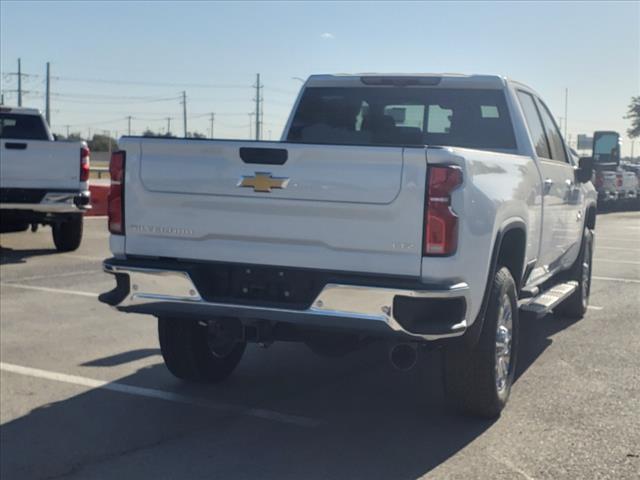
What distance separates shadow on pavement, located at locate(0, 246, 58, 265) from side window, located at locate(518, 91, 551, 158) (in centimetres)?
797

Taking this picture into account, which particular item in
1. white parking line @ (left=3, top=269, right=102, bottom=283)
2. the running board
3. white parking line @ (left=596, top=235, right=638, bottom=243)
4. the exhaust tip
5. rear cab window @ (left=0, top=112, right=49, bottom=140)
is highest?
rear cab window @ (left=0, top=112, right=49, bottom=140)

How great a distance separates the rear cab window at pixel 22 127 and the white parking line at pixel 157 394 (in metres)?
7.90

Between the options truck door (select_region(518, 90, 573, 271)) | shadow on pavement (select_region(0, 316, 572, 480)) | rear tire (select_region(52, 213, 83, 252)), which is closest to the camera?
shadow on pavement (select_region(0, 316, 572, 480))

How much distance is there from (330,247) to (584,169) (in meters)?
4.27

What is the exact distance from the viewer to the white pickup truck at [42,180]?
12734 mm

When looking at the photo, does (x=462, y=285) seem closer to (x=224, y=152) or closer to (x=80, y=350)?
(x=224, y=152)

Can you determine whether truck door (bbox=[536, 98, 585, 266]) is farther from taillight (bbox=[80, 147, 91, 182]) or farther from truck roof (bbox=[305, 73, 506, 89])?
taillight (bbox=[80, 147, 91, 182])

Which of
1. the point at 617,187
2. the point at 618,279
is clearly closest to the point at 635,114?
the point at 617,187

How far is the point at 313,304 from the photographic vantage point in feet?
15.7

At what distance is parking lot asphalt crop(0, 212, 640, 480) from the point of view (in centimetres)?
480

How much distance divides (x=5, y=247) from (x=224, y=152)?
10424 millimetres

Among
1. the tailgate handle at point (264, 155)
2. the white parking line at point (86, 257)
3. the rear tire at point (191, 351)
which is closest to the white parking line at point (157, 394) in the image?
the rear tire at point (191, 351)

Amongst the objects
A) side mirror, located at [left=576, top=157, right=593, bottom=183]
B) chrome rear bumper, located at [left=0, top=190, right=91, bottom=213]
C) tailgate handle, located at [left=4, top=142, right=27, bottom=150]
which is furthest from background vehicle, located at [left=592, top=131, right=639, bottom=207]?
tailgate handle, located at [left=4, top=142, right=27, bottom=150]

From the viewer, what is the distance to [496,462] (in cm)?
484
